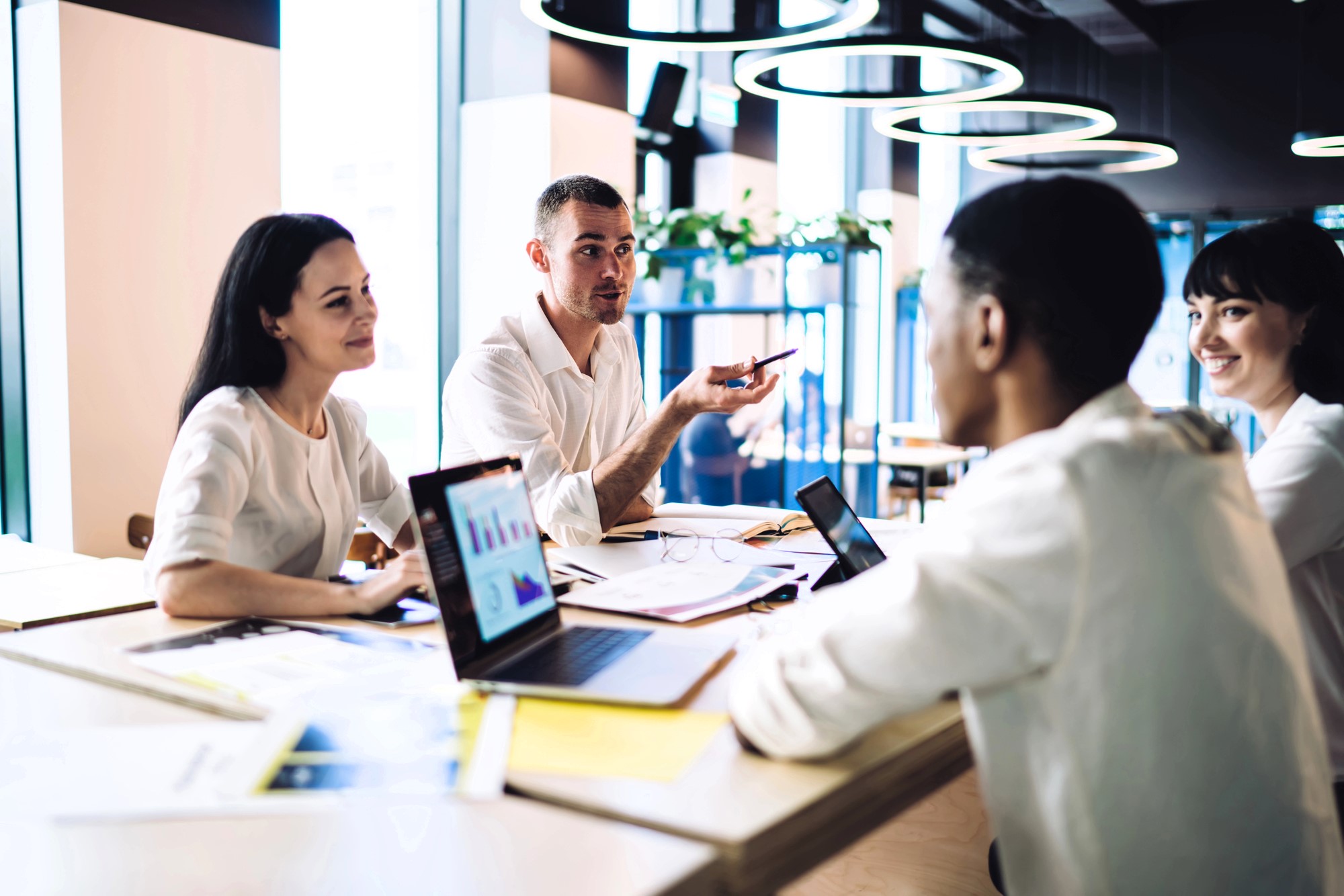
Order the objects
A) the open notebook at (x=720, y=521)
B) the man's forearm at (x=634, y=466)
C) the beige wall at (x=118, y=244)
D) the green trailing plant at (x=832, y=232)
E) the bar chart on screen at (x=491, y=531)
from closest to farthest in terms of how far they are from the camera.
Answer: the bar chart on screen at (x=491, y=531) < the man's forearm at (x=634, y=466) < the open notebook at (x=720, y=521) < the beige wall at (x=118, y=244) < the green trailing plant at (x=832, y=232)

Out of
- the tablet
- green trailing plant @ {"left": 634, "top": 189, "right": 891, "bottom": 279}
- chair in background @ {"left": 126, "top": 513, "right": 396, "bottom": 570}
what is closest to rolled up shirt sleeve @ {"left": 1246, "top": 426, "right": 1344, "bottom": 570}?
the tablet

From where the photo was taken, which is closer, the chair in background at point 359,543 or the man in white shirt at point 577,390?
the man in white shirt at point 577,390

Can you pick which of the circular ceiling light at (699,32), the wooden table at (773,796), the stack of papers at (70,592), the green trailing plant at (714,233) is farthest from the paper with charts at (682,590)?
the green trailing plant at (714,233)

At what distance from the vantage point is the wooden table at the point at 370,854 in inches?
36.1

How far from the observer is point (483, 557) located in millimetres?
1478

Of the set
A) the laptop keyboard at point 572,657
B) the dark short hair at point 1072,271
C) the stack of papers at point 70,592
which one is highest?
the dark short hair at point 1072,271

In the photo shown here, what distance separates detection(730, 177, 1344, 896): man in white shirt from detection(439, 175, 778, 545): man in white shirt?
127 centimetres

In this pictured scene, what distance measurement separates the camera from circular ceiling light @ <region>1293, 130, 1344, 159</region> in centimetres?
602

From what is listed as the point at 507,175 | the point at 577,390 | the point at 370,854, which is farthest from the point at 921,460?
the point at 370,854

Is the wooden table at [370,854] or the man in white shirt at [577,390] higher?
the man in white shirt at [577,390]

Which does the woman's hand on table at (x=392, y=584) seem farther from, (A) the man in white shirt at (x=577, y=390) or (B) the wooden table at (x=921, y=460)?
(B) the wooden table at (x=921, y=460)

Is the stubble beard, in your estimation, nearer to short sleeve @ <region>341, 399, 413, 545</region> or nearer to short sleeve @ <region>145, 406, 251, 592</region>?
short sleeve @ <region>341, 399, 413, 545</region>

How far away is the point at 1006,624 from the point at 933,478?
674 centimetres

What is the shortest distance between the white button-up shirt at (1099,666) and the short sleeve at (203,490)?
1.06 m
